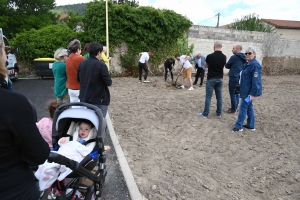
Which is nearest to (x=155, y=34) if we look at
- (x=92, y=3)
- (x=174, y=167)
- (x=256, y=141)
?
(x=92, y=3)

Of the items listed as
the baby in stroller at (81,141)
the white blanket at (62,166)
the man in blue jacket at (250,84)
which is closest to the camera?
the white blanket at (62,166)

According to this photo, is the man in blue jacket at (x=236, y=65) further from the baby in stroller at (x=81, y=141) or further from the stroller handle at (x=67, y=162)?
the stroller handle at (x=67, y=162)

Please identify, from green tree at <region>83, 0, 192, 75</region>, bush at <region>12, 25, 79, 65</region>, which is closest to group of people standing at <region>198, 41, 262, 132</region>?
green tree at <region>83, 0, 192, 75</region>

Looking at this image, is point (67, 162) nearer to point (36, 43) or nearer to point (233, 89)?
point (233, 89)

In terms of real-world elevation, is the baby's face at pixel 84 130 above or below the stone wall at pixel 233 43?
below

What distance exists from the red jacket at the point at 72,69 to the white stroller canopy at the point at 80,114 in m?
1.66

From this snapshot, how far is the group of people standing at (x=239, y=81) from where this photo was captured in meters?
5.04

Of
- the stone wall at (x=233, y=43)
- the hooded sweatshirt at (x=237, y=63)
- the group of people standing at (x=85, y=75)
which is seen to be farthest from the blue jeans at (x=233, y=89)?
the stone wall at (x=233, y=43)

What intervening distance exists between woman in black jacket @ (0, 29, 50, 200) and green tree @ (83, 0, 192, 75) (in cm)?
1188

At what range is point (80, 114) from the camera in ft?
9.23

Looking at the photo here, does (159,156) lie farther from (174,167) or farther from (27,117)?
(27,117)

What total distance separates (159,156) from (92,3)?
36.2 feet

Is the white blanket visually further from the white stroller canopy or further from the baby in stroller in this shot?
the white stroller canopy

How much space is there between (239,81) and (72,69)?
4000mm
